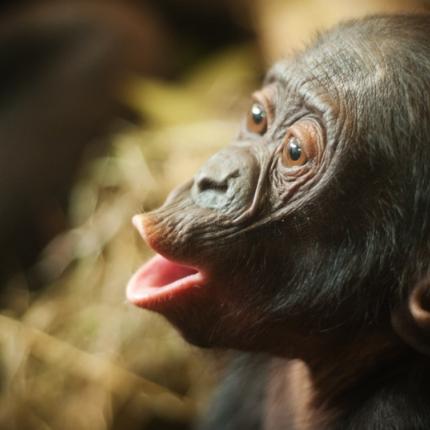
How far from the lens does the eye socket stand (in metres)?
1.25

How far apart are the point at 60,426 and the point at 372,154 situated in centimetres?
124

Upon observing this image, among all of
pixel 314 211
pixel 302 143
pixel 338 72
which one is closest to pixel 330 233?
pixel 314 211

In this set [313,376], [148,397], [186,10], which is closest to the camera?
[313,376]

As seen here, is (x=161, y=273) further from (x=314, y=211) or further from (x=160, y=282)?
(x=314, y=211)

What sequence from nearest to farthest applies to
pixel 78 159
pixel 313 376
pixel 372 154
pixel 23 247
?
pixel 372 154 < pixel 313 376 < pixel 23 247 < pixel 78 159

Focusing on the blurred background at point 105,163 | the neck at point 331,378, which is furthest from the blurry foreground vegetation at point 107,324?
the neck at point 331,378

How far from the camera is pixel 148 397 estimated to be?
6.73 ft

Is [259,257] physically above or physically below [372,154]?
below

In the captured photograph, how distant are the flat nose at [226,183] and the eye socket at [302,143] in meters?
0.06

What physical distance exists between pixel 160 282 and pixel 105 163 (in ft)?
4.42

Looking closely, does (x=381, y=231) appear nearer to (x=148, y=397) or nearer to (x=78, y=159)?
(x=148, y=397)

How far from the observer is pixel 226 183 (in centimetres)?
129

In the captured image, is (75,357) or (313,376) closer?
(313,376)

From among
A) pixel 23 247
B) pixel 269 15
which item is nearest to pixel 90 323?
pixel 23 247
